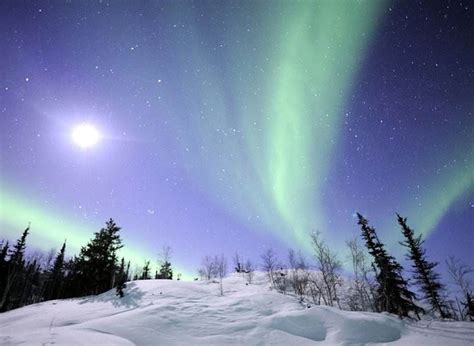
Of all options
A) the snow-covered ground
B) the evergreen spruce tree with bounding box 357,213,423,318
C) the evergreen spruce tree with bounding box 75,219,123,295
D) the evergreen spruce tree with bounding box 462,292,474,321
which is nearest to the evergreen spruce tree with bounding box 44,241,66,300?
the evergreen spruce tree with bounding box 75,219,123,295

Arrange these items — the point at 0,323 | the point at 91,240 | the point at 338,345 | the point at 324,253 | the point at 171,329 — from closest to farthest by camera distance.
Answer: the point at 338,345
the point at 171,329
the point at 0,323
the point at 91,240
the point at 324,253

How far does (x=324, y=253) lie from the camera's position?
34.6 meters

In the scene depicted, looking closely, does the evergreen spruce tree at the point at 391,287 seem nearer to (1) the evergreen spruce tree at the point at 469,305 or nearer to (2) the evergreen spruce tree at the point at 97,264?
(1) the evergreen spruce tree at the point at 469,305

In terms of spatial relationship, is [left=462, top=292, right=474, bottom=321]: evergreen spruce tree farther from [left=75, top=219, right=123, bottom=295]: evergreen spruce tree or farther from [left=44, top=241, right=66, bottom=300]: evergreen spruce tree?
[left=44, top=241, right=66, bottom=300]: evergreen spruce tree

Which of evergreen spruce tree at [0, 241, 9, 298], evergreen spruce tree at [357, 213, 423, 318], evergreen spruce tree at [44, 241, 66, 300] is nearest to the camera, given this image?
evergreen spruce tree at [357, 213, 423, 318]

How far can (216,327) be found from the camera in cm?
1277

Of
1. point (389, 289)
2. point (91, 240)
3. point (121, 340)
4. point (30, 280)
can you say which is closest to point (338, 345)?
point (121, 340)

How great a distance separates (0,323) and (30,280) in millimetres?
55408

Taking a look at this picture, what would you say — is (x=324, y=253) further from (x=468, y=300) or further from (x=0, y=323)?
(x=0, y=323)

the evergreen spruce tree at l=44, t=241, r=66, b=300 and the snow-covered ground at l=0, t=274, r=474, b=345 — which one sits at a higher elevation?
the evergreen spruce tree at l=44, t=241, r=66, b=300

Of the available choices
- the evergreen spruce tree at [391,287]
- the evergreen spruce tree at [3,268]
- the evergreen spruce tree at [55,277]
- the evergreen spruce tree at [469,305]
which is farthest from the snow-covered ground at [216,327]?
the evergreen spruce tree at [55,277]

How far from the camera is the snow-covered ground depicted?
1038cm

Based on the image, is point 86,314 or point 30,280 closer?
point 86,314

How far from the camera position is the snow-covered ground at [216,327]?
1038 centimetres
